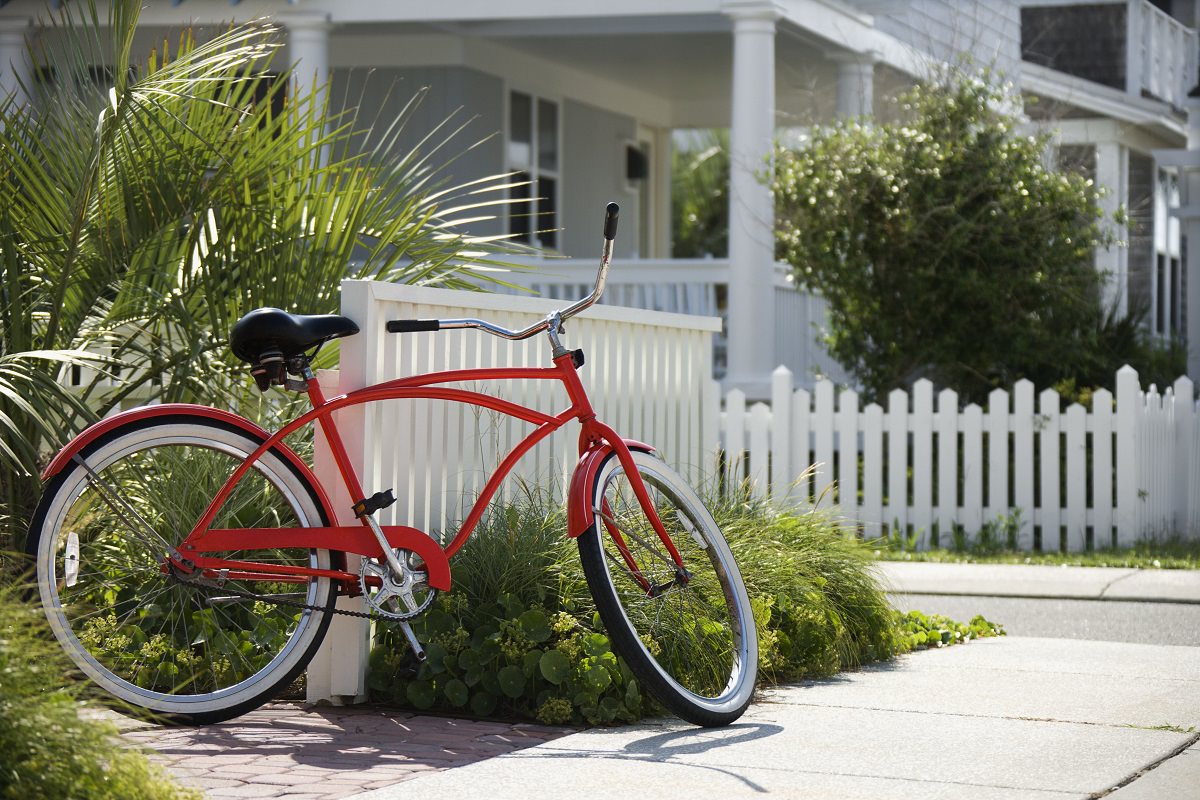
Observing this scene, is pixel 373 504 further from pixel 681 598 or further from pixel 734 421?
pixel 734 421

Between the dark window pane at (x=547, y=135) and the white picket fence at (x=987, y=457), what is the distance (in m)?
7.98

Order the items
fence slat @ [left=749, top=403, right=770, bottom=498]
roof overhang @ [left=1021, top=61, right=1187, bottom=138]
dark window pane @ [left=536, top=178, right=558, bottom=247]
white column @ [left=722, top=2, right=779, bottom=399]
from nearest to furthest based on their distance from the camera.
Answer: fence slat @ [left=749, top=403, right=770, bottom=498] → white column @ [left=722, top=2, right=779, bottom=399] → dark window pane @ [left=536, top=178, right=558, bottom=247] → roof overhang @ [left=1021, top=61, right=1187, bottom=138]

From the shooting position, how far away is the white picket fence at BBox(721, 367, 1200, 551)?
11.0 meters

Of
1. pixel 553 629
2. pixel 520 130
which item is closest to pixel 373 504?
pixel 553 629

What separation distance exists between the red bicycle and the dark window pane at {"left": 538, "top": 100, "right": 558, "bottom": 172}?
13.6 metres

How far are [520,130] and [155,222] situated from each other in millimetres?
12191

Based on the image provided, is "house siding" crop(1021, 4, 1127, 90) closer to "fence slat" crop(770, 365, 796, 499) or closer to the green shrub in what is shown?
"fence slat" crop(770, 365, 796, 499)

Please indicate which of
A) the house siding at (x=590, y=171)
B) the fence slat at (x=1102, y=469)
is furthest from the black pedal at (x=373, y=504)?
the house siding at (x=590, y=171)

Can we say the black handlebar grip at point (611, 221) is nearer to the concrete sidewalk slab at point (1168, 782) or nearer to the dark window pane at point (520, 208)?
the concrete sidewalk slab at point (1168, 782)

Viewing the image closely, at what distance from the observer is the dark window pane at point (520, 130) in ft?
59.1

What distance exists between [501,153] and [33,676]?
48.2 ft

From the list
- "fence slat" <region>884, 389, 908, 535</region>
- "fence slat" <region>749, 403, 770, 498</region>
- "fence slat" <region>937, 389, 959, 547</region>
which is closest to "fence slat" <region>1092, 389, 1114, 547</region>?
"fence slat" <region>937, 389, 959, 547</region>

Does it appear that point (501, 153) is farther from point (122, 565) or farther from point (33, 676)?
point (33, 676)

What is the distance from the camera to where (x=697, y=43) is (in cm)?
1716
